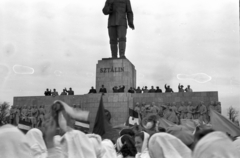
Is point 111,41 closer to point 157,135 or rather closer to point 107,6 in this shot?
point 107,6

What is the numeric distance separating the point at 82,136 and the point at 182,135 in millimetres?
1259

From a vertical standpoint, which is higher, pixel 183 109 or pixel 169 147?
pixel 183 109

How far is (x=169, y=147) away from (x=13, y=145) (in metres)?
1.79

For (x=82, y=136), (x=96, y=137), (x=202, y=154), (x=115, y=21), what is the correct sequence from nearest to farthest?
(x=202, y=154) → (x=82, y=136) → (x=96, y=137) → (x=115, y=21)

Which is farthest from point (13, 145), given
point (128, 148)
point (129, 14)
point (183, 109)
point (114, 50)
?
point (129, 14)

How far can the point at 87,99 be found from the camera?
69.3 ft

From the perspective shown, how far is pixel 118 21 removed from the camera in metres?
22.4

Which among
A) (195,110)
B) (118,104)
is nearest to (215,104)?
(195,110)

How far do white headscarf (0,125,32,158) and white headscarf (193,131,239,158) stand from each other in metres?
1.62

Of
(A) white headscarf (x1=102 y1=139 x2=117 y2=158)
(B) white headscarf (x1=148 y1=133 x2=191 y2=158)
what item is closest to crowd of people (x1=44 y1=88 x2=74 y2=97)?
(A) white headscarf (x1=102 y1=139 x2=117 y2=158)

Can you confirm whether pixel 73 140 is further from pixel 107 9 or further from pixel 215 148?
pixel 107 9

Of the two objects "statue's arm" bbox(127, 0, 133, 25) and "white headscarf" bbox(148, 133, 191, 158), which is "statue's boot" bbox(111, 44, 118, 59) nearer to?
"statue's arm" bbox(127, 0, 133, 25)

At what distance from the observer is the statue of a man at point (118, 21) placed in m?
22.5

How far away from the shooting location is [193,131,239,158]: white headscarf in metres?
2.92
